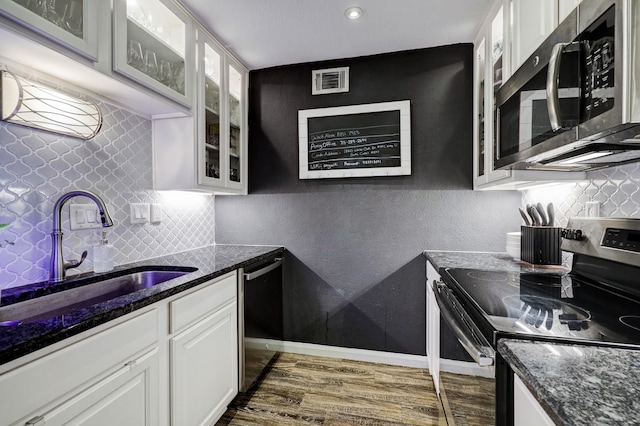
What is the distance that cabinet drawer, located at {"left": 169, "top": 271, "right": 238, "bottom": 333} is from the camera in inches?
50.0

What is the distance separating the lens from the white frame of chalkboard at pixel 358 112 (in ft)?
7.25

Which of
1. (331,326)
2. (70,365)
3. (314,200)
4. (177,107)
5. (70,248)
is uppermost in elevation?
(177,107)

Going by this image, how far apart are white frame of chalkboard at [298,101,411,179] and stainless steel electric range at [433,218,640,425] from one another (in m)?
0.98

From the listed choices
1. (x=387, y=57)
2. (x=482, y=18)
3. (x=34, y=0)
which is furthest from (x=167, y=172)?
(x=482, y=18)

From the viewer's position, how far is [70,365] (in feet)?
2.73

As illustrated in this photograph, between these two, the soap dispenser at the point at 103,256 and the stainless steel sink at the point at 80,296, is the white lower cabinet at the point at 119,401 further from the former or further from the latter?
the soap dispenser at the point at 103,256

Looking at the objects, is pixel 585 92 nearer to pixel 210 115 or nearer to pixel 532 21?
pixel 532 21

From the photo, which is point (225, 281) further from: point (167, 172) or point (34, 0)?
point (34, 0)

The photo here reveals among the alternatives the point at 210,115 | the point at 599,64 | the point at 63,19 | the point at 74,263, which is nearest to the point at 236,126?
the point at 210,115

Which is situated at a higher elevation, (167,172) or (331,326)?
(167,172)

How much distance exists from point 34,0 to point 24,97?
0.43 metres

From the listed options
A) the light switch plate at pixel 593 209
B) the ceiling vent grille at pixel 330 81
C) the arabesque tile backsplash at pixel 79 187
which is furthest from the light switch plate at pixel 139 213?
the light switch plate at pixel 593 209

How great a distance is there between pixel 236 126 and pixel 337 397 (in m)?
2.10

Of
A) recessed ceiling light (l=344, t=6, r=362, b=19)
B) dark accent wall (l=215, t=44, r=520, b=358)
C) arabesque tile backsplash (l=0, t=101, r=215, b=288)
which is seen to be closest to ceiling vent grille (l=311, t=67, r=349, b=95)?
dark accent wall (l=215, t=44, r=520, b=358)
